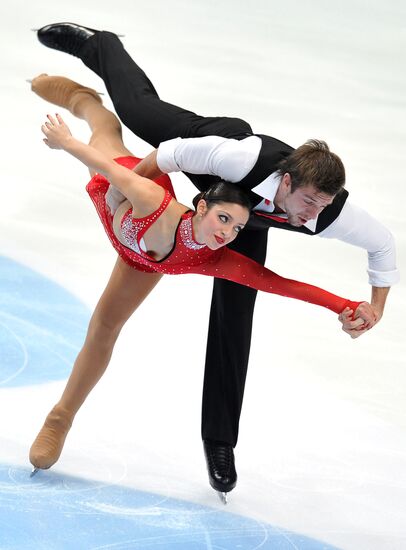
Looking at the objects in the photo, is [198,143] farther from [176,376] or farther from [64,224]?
[64,224]

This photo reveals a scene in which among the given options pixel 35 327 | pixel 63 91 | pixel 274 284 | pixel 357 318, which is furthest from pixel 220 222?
pixel 35 327

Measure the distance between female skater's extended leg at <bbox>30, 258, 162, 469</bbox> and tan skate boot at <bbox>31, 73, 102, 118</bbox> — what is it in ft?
2.65

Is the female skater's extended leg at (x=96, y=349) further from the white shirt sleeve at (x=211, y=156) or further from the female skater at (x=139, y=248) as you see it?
the white shirt sleeve at (x=211, y=156)

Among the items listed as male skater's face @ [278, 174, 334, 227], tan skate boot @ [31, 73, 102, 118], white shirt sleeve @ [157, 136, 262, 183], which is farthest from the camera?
tan skate boot @ [31, 73, 102, 118]

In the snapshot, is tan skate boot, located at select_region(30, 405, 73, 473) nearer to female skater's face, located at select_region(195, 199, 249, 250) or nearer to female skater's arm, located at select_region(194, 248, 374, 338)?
female skater's arm, located at select_region(194, 248, 374, 338)

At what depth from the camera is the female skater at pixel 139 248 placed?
3.55m

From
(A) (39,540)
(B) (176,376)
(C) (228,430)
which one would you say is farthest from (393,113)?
(A) (39,540)

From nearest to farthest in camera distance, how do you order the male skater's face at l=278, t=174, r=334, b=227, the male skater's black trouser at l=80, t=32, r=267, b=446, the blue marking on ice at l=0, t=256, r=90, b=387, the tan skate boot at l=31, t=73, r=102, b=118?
the male skater's face at l=278, t=174, r=334, b=227 → the male skater's black trouser at l=80, t=32, r=267, b=446 → the tan skate boot at l=31, t=73, r=102, b=118 → the blue marking on ice at l=0, t=256, r=90, b=387

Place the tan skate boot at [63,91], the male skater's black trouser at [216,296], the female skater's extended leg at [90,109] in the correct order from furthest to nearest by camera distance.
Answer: the tan skate boot at [63,91], the female skater's extended leg at [90,109], the male skater's black trouser at [216,296]

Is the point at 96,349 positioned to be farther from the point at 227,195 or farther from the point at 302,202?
the point at 302,202

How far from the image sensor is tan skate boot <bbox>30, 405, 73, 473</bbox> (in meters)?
4.05

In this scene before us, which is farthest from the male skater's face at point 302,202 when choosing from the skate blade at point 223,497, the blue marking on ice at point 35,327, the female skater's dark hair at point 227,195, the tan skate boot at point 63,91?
the blue marking on ice at point 35,327

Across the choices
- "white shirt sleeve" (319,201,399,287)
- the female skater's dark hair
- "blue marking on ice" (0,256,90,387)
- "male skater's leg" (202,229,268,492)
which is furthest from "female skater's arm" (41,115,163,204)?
"blue marking on ice" (0,256,90,387)

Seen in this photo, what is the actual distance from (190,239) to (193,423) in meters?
1.21
